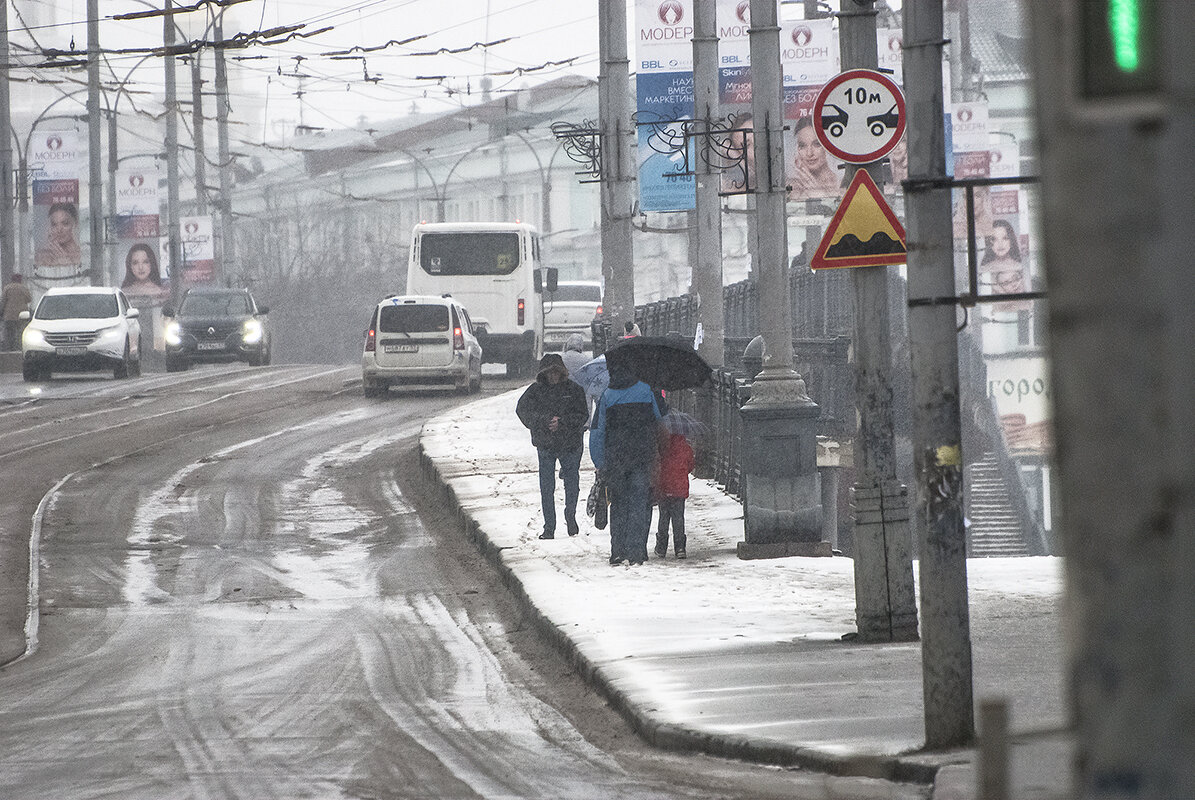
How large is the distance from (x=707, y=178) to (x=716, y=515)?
6.71 meters

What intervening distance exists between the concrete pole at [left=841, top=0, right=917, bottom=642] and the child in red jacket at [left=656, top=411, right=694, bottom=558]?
3.63 metres

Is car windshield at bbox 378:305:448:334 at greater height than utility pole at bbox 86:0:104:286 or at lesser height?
lesser

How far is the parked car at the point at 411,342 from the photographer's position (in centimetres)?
2986

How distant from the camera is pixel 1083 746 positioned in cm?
215

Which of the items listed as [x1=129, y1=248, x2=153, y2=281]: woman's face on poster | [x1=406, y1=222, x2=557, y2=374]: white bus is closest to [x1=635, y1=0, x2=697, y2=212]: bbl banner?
[x1=406, y1=222, x2=557, y2=374]: white bus

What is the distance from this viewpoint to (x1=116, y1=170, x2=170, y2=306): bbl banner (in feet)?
163

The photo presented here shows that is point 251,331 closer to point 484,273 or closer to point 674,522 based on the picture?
point 484,273

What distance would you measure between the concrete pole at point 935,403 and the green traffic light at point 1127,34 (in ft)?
13.9

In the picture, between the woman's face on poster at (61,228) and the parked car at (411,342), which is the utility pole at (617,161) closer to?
the parked car at (411,342)

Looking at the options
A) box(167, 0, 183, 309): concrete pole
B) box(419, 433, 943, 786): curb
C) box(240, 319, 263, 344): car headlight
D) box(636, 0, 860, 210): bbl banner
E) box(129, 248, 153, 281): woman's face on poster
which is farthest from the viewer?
box(129, 248, 153, 281): woman's face on poster

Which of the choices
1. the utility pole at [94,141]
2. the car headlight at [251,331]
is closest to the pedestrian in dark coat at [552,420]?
the car headlight at [251,331]

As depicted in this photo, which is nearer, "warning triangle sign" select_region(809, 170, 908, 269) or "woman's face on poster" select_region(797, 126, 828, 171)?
"warning triangle sign" select_region(809, 170, 908, 269)

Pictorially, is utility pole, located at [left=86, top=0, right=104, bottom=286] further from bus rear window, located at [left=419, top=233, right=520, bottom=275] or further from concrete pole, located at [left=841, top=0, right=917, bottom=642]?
concrete pole, located at [left=841, top=0, right=917, bottom=642]

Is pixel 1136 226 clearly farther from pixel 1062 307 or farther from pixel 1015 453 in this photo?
pixel 1015 453
